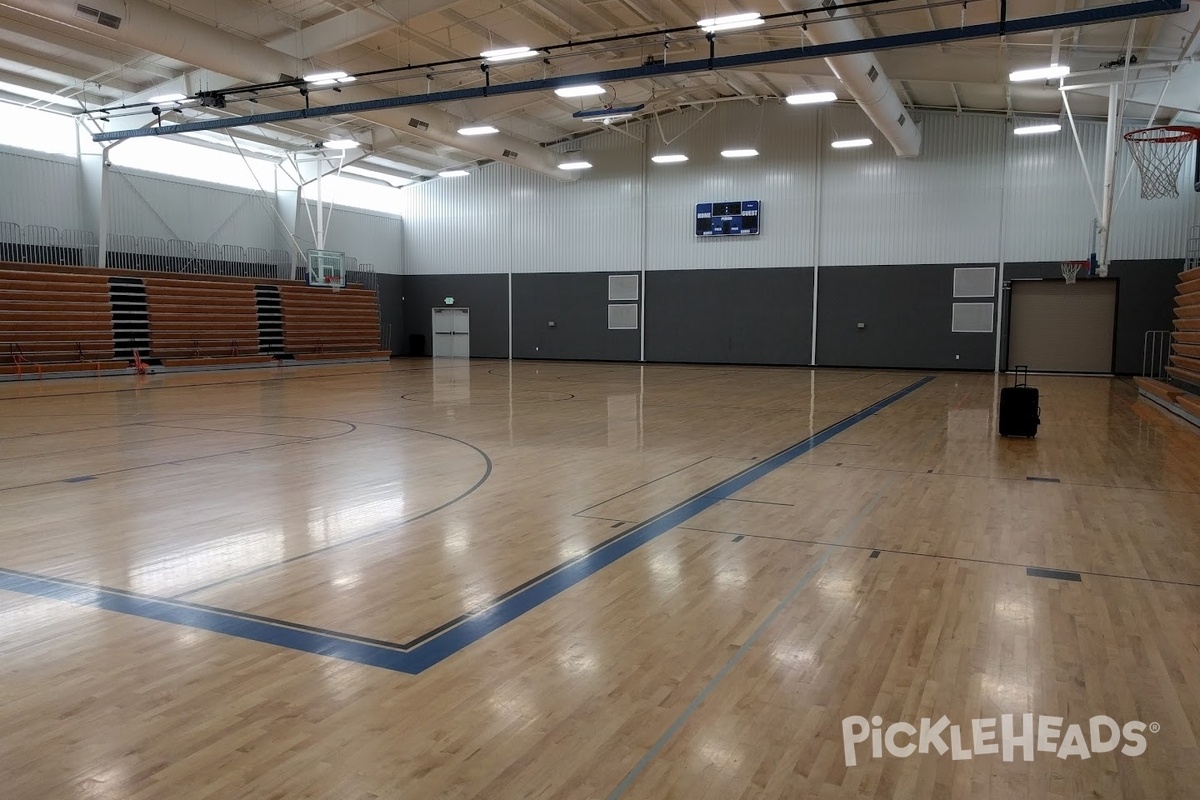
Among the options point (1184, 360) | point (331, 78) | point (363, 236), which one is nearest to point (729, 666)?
point (331, 78)

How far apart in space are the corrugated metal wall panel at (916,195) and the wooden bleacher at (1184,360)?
681cm

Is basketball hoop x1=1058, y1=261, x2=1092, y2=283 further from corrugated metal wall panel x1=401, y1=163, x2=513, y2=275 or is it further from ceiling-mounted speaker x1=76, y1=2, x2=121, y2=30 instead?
ceiling-mounted speaker x1=76, y1=2, x2=121, y2=30

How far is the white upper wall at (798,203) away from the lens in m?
22.5

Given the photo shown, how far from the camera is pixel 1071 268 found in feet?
69.4

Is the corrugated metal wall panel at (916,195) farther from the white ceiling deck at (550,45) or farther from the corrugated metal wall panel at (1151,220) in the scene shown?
the corrugated metal wall panel at (1151,220)

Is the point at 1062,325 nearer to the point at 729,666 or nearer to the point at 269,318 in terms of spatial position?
the point at 269,318

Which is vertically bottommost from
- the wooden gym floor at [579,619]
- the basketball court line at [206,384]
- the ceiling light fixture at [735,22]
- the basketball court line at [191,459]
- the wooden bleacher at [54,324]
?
the wooden gym floor at [579,619]

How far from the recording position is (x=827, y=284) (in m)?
25.5

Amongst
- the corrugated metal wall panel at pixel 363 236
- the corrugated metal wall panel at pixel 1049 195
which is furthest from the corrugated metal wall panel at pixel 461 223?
the corrugated metal wall panel at pixel 1049 195

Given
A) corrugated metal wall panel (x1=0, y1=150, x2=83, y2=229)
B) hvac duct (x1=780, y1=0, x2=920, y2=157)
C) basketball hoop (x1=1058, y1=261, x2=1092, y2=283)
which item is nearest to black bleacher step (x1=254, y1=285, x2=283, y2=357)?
corrugated metal wall panel (x1=0, y1=150, x2=83, y2=229)

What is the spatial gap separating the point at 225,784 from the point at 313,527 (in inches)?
129

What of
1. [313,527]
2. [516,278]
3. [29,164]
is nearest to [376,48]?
[29,164]

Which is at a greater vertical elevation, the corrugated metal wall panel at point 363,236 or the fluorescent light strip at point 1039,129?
the fluorescent light strip at point 1039,129

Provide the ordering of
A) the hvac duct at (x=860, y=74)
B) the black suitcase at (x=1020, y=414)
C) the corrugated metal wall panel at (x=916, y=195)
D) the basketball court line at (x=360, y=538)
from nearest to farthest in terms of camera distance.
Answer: the basketball court line at (x=360, y=538) → the black suitcase at (x=1020, y=414) → the hvac duct at (x=860, y=74) → the corrugated metal wall panel at (x=916, y=195)
